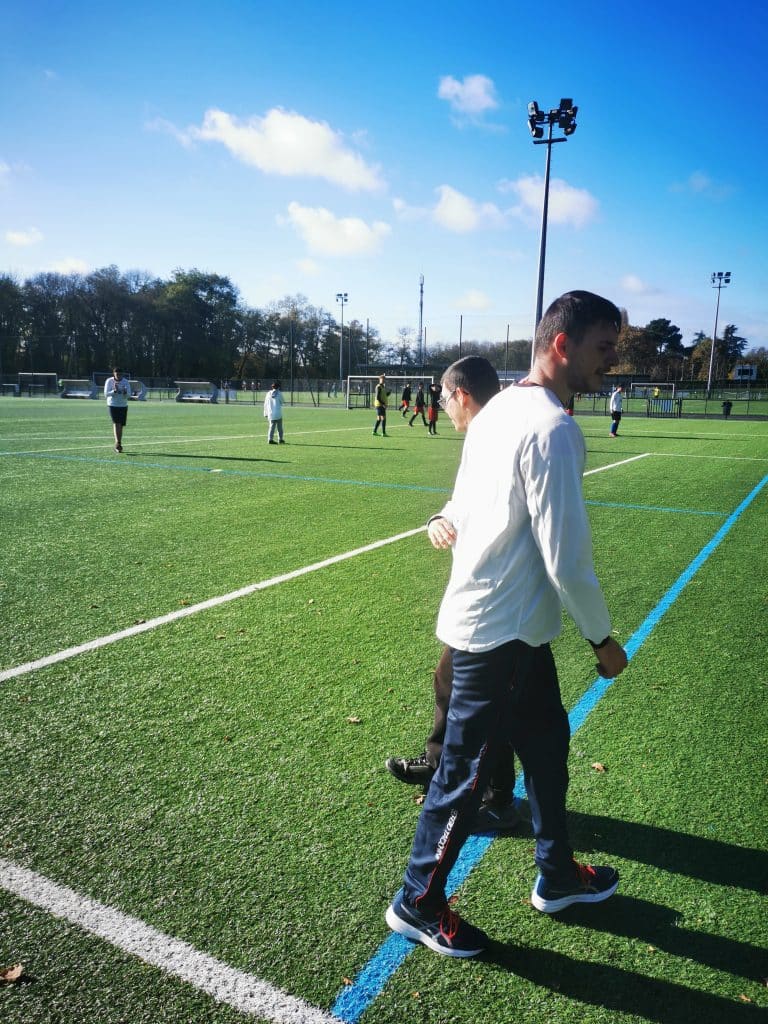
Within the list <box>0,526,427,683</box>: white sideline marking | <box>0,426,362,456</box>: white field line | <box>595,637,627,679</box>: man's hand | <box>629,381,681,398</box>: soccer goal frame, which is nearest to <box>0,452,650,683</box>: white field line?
<box>0,526,427,683</box>: white sideline marking

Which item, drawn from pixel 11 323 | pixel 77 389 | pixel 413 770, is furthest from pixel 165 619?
pixel 11 323

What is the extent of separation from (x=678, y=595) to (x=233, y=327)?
106 metres

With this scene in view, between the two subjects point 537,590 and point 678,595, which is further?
point 678,595

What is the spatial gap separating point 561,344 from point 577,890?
1986mm

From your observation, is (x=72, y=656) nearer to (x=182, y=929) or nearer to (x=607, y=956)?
(x=182, y=929)

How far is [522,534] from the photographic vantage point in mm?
2074

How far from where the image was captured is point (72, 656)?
14.7 feet

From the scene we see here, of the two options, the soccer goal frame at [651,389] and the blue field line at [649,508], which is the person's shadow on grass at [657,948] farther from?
the soccer goal frame at [651,389]

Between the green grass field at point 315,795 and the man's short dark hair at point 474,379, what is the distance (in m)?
1.13

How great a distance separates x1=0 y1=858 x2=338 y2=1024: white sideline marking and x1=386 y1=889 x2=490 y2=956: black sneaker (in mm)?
392

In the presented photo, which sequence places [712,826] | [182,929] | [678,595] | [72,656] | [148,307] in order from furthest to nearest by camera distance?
1. [148,307]
2. [678,595]
3. [72,656]
4. [712,826]
5. [182,929]

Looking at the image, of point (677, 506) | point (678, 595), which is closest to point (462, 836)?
point (678, 595)

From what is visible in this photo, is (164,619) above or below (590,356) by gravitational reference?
below

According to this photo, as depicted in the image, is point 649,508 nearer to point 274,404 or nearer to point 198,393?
point 274,404
